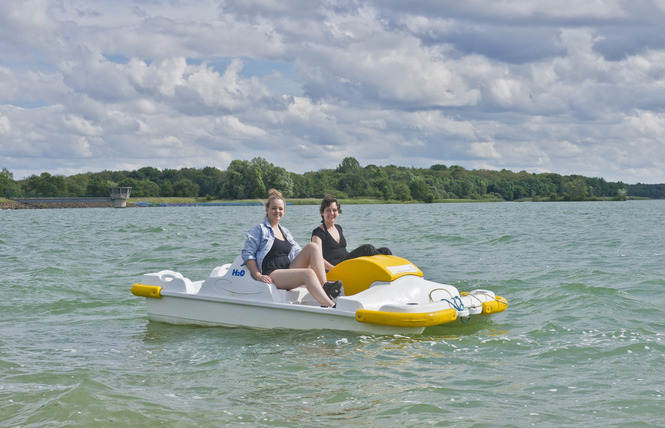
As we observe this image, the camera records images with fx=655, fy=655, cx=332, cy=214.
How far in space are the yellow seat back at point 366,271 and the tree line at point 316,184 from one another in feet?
362

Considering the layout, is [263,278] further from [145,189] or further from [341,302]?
[145,189]

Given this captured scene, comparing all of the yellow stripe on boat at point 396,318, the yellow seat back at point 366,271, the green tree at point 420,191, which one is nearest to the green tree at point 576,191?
the green tree at point 420,191

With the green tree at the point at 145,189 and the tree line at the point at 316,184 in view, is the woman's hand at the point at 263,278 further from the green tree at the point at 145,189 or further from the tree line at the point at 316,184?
the green tree at the point at 145,189

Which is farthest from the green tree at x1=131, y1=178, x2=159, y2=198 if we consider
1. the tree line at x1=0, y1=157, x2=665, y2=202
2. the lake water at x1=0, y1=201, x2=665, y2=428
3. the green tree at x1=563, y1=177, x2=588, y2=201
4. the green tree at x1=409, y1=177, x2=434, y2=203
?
the lake water at x1=0, y1=201, x2=665, y2=428

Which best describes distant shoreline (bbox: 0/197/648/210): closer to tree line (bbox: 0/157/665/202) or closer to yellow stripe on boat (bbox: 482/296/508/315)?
tree line (bbox: 0/157/665/202)

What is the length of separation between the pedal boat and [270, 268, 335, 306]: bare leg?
0.11m

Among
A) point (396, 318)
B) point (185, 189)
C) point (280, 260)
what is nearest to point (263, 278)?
point (280, 260)

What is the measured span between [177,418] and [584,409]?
323 cm

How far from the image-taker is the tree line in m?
124

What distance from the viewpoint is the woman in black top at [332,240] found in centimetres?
838

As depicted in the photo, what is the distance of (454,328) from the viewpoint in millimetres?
8133

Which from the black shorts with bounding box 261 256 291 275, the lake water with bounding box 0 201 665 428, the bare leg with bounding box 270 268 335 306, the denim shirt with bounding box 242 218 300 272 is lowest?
the lake water with bounding box 0 201 665 428

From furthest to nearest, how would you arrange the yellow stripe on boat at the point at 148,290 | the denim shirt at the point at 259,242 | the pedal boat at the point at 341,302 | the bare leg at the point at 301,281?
1. the yellow stripe on boat at the point at 148,290
2. the denim shirt at the point at 259,242
3. the bare leg at the point at 301,281
4. the pedal boat at the point at 341,302

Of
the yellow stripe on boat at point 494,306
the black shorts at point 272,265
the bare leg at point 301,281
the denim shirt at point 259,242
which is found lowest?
the yellow stripe on boat at point 494,306
